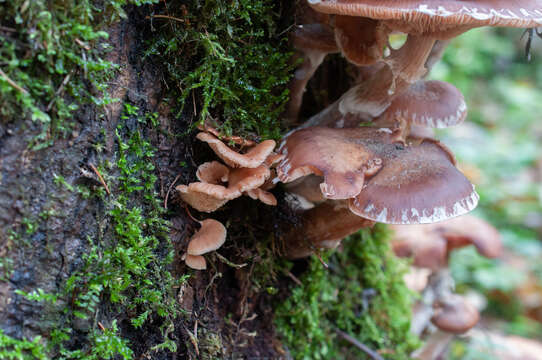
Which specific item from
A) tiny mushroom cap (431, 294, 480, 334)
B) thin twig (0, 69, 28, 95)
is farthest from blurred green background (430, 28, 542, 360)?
thin twig (0, 69, 28, 95)

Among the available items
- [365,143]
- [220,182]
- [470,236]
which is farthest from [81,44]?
[470,236]

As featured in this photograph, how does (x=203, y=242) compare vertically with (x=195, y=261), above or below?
above

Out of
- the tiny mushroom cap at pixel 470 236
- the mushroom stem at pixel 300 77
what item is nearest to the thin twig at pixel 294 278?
the mushroom stem at pixel 300 77

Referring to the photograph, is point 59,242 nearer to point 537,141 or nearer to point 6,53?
point 6,53

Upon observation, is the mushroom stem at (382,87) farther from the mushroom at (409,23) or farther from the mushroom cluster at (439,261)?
the mushroom cluster at (439,261)

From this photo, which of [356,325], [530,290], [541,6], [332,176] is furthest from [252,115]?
[530,290]

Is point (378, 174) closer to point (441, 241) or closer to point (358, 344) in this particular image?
point (358, 344)
